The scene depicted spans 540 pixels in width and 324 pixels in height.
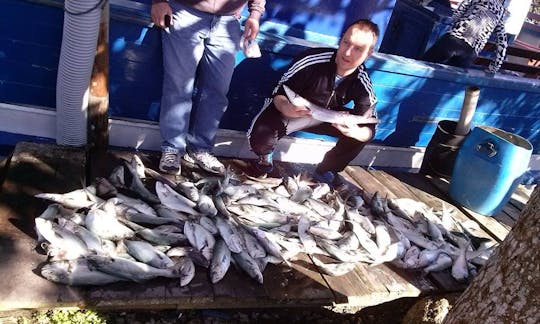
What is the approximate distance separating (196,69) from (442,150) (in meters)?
3.24

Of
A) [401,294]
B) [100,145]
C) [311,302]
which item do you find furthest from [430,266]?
[100,145]

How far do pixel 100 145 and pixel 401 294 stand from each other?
3.00m

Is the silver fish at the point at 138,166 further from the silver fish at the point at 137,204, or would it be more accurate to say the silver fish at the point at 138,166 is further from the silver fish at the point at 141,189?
the silver fish at the point at 137,204

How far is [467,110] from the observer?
211 inches

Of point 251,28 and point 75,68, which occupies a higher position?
point 251,28

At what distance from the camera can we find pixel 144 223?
340cm

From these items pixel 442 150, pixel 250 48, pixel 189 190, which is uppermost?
pixel 250 48

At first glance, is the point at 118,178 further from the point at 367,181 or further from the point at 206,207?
the point at 367,181

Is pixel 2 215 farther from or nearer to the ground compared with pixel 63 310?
farther from the ground

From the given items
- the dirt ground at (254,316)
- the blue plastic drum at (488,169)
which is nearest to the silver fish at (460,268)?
the dirt ground at (254,316)

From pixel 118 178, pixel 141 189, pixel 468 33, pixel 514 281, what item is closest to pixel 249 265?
pixel 141 189

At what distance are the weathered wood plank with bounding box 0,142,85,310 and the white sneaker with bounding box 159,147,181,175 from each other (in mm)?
686

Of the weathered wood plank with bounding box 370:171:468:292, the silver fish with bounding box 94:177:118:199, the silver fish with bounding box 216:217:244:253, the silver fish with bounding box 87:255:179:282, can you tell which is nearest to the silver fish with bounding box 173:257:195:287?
the silver fish with bounding box 87:255:179:282

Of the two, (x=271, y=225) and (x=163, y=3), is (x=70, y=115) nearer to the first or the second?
(x=163, y=3)
